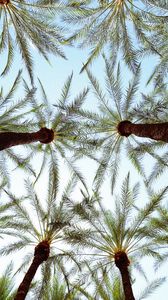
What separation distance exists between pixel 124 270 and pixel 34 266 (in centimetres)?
280

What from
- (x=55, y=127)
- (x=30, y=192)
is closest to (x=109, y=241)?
(x=30, y=192)

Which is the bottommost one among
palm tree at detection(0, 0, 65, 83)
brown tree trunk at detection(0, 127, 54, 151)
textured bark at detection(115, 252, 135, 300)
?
textured bark at detection(115, 252, 135, 300)

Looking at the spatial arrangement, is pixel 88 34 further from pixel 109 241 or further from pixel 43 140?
pixel 109 241

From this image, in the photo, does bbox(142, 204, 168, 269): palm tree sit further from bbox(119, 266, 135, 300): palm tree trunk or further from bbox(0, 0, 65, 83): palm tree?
bbox(0, 0, 65, 83): palm tree

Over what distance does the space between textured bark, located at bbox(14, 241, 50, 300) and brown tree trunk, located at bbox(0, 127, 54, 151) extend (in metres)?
3.53

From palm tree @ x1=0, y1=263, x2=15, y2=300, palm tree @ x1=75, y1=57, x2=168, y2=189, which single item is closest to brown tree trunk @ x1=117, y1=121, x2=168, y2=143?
palm tree @ x1=75, y1=57, x2=168, y2=189

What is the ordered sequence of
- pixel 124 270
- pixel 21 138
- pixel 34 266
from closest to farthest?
pixel 21 138, pixel 34 266, pixel 124 270

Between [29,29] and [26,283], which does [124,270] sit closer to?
[26,283]

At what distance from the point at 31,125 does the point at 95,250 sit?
513 centimetres

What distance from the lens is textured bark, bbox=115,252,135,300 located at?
1177 cm

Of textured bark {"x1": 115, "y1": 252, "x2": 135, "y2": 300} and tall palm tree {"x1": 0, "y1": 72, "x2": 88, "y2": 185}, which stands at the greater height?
tall palm tree {"x1": 0, "y1": 72, "x2": 88, "y2": 185}

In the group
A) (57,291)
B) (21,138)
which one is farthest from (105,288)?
(21,138)

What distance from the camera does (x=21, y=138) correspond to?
1243 cm

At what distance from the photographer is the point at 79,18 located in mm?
13375
